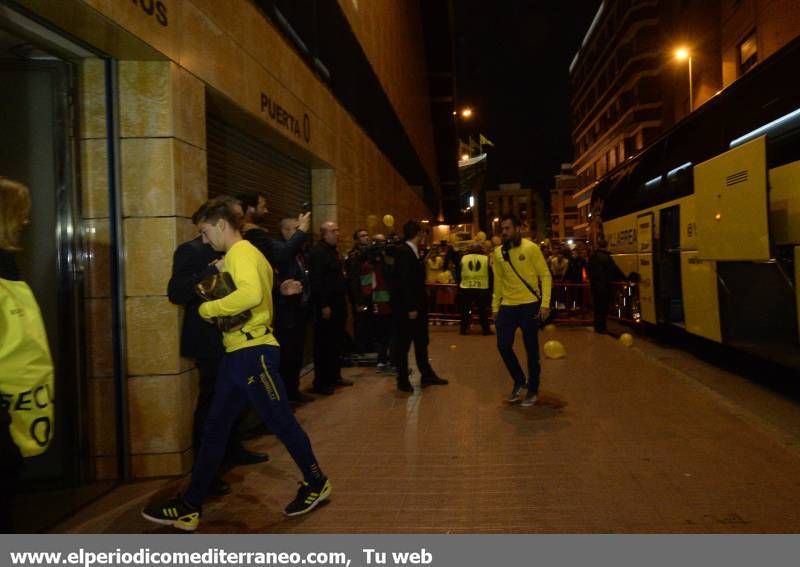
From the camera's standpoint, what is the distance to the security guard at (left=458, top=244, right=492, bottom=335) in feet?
44.8

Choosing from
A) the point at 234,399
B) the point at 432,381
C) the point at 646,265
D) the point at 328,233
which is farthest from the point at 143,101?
the point at 646,265

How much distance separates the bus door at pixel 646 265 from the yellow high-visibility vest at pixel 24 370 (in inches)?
430

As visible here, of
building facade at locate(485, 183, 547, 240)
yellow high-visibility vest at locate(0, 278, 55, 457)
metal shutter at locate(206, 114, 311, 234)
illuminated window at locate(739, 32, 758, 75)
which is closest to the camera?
yellow high-visibility vest at locate(0, 278, 55, 457)

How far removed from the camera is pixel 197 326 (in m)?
4.81

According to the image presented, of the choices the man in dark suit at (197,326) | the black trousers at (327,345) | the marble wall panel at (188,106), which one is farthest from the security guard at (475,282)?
the man in dark suit at (197,326)

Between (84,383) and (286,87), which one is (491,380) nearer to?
(286,87)

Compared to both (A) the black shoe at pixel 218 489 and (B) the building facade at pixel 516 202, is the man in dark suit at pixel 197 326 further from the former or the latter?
(B) the building facade at pixel 516 202

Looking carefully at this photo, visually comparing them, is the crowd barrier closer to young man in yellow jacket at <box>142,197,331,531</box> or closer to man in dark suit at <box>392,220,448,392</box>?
man in dark suit at <box>392,220,448,392</box>

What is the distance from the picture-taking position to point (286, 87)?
27.7 ft

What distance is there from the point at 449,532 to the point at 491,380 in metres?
4.90

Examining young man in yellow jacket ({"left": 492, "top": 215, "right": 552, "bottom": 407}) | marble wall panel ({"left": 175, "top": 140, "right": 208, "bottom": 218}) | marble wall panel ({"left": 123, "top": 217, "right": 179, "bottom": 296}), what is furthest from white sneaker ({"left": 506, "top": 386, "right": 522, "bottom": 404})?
marble wall panel ({"left": 123, "top": 217, "right": 179, "bottom": 296})

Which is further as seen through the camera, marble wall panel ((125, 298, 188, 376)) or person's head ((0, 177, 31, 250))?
marble wall panel ((125, 298, 188, 376))

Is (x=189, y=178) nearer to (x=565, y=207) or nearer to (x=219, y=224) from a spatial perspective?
(x=219, y=224)

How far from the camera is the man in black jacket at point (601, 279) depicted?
13.6m
